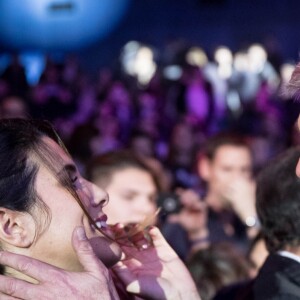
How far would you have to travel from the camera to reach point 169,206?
384cm

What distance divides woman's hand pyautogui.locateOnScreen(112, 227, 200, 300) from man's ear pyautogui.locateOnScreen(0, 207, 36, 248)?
40 centimetres

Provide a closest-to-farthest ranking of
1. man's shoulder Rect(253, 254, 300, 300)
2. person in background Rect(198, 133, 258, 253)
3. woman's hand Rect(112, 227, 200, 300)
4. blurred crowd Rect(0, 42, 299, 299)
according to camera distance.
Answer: woman's hand Rect(112, 227, 200, 300) → man's shoulder Rect(253, 254, 300, 300) → blurred crowd Rect(0, 42, 299, 299) → person in background Rect(198, 133, 258, 253)

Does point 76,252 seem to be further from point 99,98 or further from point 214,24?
point 214,24

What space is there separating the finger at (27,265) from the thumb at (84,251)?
0.22ft

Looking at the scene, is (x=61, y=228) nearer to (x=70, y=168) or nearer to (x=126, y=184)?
(x=70, y=168)

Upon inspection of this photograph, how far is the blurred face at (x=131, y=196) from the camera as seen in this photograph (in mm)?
3408

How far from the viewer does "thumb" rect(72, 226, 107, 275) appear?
172 cm

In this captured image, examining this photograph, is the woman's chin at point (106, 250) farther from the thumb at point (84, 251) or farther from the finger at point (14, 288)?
the finger at point (14, 288)

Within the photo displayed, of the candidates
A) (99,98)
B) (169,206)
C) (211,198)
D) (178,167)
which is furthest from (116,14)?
(169,206)

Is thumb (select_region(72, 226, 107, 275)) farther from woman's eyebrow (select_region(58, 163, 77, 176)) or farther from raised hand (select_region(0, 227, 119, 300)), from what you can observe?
woman's eyebrow (select_region(58, 163, 77, 176))

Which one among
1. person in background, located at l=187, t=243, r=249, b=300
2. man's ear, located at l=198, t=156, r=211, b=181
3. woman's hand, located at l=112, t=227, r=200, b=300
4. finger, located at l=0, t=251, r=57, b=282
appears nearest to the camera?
finger, located at l=0, t=251, r=57, b=282

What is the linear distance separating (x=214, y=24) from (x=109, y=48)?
2.31m

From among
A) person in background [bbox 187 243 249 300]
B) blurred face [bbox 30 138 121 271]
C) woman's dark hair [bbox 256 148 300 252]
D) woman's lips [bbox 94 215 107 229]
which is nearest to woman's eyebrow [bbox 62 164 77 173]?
blurred face [bbox 30 138 121 271]

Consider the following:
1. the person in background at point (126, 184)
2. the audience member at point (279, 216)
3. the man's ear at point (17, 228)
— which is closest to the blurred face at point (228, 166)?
the person in background at point (126, 184)
